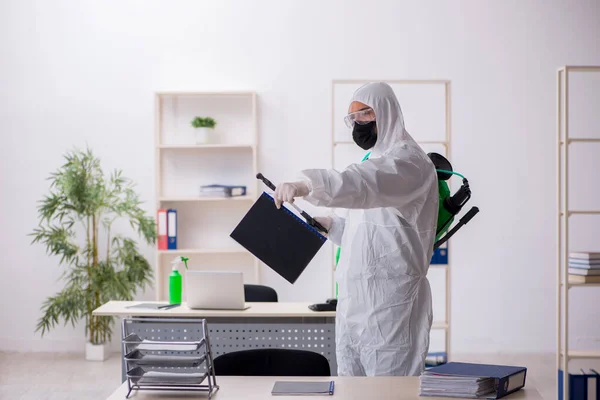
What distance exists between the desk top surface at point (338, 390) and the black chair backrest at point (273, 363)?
0.13 meters

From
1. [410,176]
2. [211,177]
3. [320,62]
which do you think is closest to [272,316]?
[410,176]

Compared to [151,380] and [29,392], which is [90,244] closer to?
[29,392]

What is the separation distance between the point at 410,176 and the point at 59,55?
173 inches

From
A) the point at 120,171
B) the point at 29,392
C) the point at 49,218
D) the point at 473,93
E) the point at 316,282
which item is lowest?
the point at 29,392

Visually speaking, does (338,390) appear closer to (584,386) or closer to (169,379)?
(169,379)

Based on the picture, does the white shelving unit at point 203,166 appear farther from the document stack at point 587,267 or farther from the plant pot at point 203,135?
the document stack at point 587,267

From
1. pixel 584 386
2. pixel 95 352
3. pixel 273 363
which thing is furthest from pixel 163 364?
pixel 95 352

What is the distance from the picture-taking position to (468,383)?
79.4 inches

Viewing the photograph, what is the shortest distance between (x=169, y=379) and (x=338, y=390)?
501mm

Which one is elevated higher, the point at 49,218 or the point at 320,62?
the point at 320,62

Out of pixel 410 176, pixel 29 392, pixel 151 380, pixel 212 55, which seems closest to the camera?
pixel 151 380

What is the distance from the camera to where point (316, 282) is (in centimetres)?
579

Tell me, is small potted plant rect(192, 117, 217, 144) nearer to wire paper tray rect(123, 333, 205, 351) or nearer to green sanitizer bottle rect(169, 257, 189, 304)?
green sanitizer bottle rect(169, 257, 189, 304)

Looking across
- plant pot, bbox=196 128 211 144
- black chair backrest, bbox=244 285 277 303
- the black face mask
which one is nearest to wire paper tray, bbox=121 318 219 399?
the black face mask
